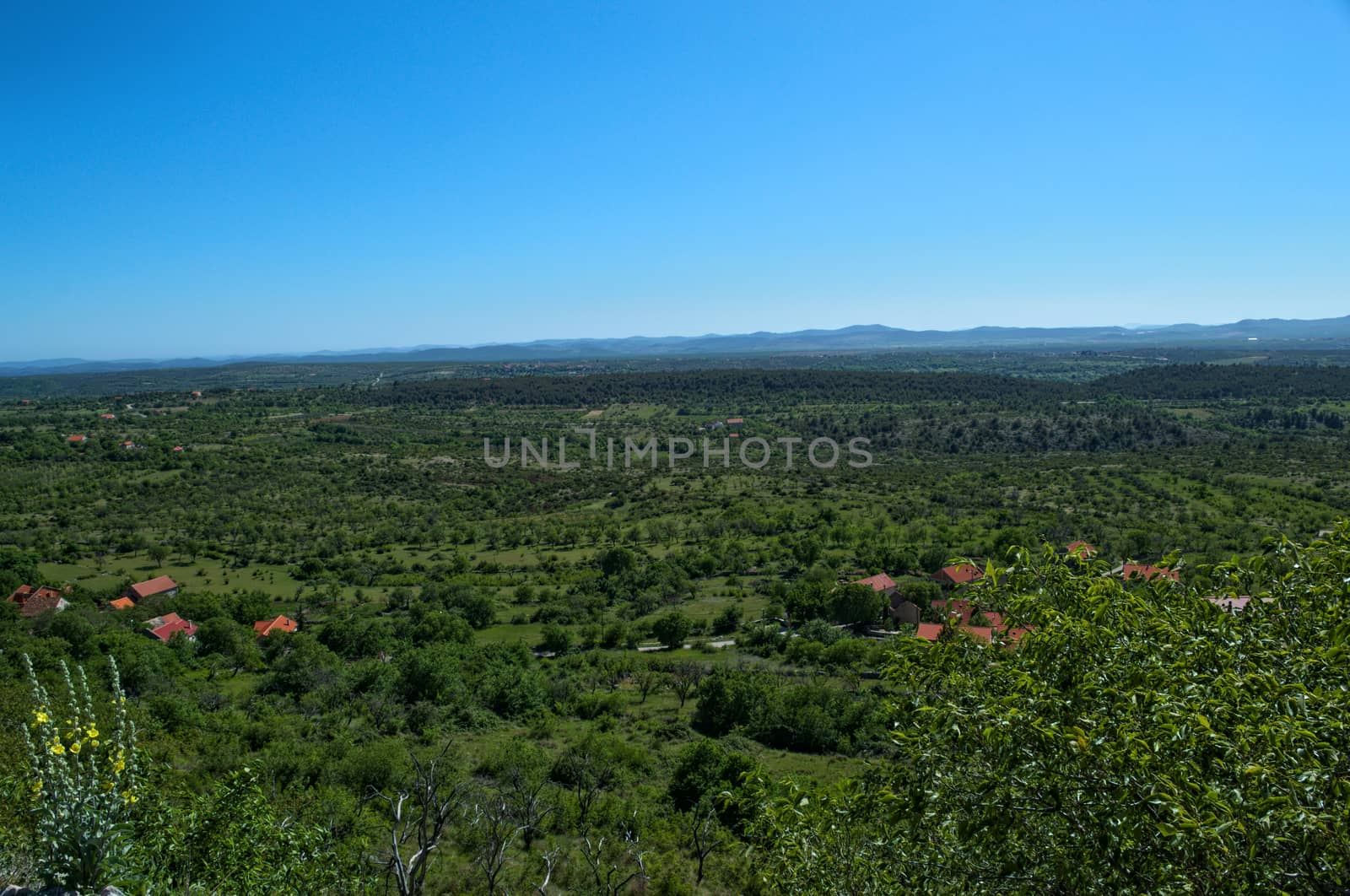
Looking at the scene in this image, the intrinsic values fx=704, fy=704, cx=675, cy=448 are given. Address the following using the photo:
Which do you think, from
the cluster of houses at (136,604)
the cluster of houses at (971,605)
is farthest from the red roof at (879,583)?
the cluster of houses at (136,604)

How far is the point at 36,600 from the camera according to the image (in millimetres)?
33094

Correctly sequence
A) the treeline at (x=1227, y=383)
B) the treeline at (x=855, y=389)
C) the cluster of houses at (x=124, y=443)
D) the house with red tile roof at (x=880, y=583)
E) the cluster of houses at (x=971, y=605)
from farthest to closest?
the treeline at (x=855, y=389)
the treeline at (x=1227, y=383)
the cluster of houses at (x=124, y=443)
the house with red tile roof at (x=880, y=583)
the cluster of houses at (x=971, y=605)

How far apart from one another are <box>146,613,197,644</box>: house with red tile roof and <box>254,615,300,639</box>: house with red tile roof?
102 inches

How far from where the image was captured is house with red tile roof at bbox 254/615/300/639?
33.5 meters

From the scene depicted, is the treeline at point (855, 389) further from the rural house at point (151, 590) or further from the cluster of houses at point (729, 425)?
the rural house at point (151, 590)

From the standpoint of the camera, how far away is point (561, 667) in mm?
30000

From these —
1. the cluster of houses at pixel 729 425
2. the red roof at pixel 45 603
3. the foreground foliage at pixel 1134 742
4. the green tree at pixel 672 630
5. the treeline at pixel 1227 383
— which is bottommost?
the green tree at pixel 672 630

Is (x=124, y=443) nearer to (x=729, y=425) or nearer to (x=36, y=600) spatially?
(x=36, y=600)

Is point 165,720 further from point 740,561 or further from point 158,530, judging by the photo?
point 158,530

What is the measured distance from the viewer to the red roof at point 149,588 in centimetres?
3803

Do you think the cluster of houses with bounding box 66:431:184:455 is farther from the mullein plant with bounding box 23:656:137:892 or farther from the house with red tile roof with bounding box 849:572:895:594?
the mullein plant with bounding box 23:656:137:892

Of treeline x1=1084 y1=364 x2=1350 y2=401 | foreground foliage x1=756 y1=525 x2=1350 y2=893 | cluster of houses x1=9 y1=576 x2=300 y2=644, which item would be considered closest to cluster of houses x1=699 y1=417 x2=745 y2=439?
treeline x1=1084 y1=364 x2=1350 y2=401

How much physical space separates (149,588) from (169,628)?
8273 millimetres

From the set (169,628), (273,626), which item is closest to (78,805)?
(273,626)
